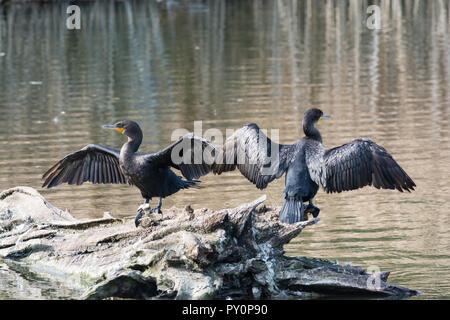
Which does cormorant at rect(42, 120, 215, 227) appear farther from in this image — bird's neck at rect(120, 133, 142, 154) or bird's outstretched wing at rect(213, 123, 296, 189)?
bird's outstretched wing at rect(213, 123, 296, 189)

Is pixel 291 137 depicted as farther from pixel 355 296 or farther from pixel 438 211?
pixel 355 296

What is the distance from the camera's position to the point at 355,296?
7000 mm

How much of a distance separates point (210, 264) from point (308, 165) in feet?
4.90

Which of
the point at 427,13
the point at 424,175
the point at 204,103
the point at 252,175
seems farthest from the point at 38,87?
the point at 427,13

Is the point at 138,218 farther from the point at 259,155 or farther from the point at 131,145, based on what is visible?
the point at 259,155

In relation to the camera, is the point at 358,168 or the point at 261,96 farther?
the point at 261,96

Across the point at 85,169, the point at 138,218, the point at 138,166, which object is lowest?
the point at 138,218

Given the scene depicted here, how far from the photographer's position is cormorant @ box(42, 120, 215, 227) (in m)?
7.89

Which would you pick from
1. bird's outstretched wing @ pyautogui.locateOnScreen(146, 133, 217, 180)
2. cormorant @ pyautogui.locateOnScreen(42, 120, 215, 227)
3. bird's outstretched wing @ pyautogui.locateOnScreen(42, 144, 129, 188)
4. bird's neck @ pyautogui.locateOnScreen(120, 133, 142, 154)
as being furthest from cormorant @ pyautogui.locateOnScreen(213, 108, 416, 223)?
bird's outstretched wing @ pyautogui.locateOnScreen(42, 144, 129, 188)

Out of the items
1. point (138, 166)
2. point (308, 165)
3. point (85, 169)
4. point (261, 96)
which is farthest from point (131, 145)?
point (261, 96)

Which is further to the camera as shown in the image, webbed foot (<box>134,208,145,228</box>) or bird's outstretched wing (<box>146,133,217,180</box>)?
bird's outstretched wing (<box>146,133,217,180</box>)

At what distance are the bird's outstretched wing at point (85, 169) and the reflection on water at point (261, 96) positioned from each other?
1.27 m

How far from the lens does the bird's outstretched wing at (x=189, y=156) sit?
785 centimetres

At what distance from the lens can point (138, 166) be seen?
25.9ft
